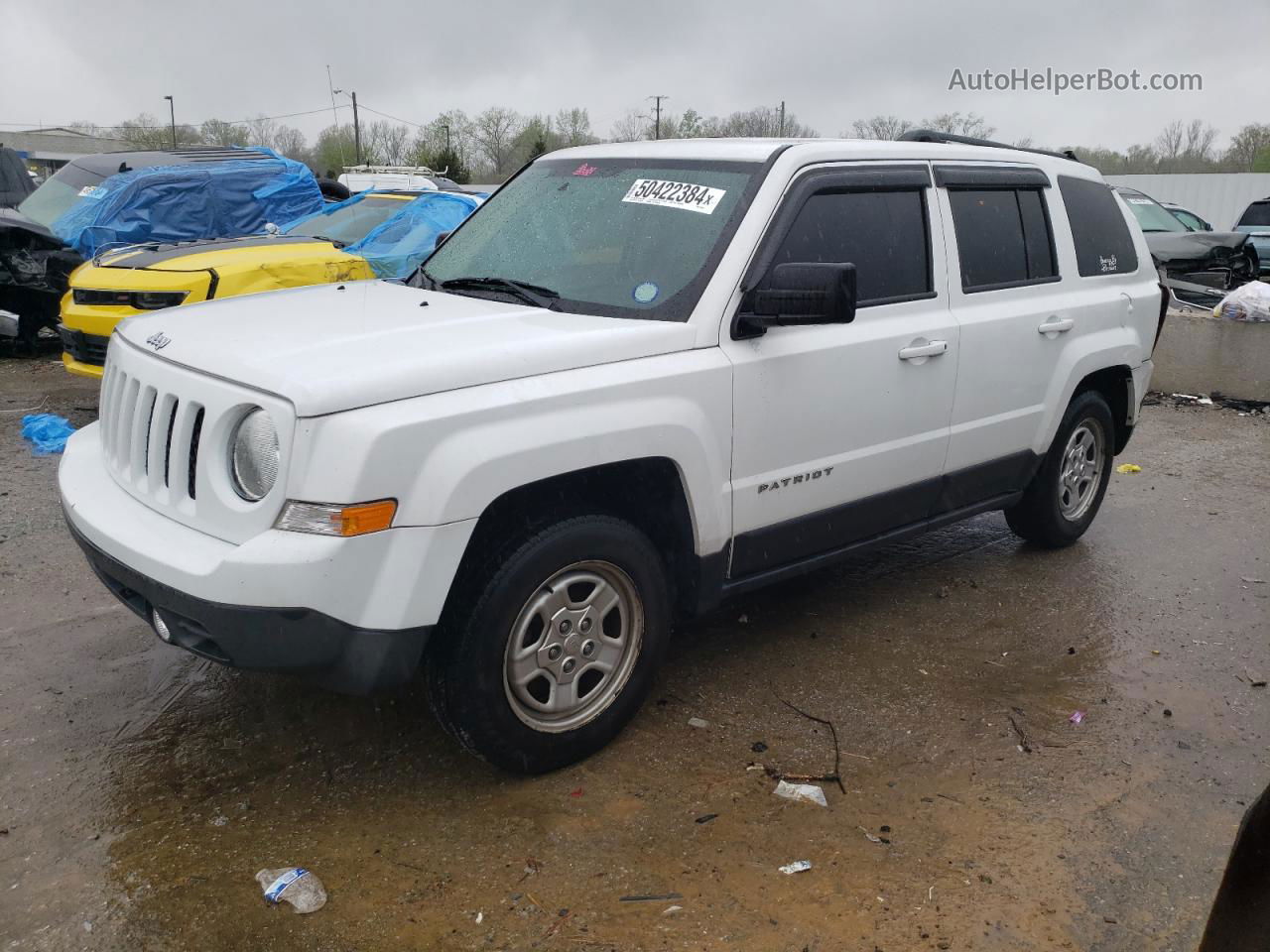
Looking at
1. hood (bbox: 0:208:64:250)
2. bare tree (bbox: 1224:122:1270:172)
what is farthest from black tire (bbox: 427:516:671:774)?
bare tree (bbox: 1224:122:1270:172)

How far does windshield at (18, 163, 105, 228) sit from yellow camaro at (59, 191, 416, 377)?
388cm

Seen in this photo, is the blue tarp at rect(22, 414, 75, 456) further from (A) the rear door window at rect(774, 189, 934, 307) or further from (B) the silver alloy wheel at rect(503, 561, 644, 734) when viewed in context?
(A) the rear door window at rect(774, 189, 934, 307)

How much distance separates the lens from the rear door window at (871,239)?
392cm

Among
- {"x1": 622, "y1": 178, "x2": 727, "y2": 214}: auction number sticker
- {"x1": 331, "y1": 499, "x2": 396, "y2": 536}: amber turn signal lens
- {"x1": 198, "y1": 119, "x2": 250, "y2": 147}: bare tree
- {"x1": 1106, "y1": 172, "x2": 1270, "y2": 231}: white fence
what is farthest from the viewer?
{"x1": 198, "y1": 119, "x2": 250, "y2": 147}: bare tree

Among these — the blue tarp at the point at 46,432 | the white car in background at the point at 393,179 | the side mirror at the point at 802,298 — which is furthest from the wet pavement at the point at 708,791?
the white car in background at the point at 393,179

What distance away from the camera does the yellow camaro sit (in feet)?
25.0

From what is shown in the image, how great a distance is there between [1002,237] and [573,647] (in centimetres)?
276

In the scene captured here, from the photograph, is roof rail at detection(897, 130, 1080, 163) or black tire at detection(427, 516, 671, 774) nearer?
black tire at detection(427, 516, 671, 774)

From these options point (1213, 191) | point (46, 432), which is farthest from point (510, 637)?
point (1213, 191)

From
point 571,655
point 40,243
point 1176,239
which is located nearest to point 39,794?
point 571,655

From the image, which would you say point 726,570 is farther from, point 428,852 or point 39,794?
point 39,794

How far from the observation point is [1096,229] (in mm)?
5348

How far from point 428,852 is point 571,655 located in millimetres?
708

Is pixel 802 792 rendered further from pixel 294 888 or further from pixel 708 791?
pixel 294 888
